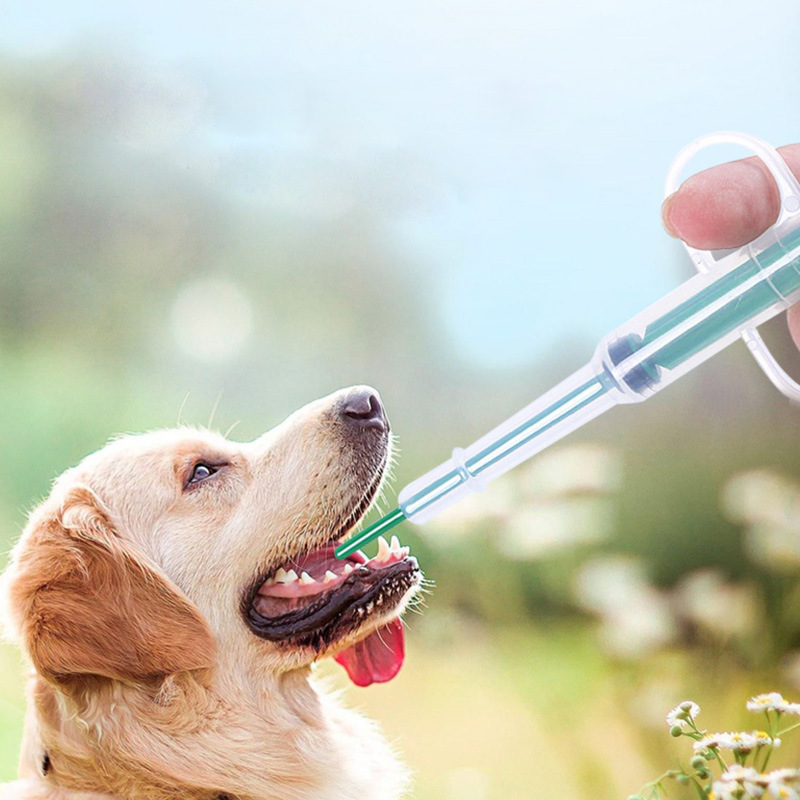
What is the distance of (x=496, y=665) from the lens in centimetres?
164

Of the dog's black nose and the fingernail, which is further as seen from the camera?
the dog's black nose

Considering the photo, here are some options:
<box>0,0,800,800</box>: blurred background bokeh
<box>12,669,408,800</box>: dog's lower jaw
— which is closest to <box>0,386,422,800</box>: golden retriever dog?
<box>12,669,408,800</box>: dog's lower jaw

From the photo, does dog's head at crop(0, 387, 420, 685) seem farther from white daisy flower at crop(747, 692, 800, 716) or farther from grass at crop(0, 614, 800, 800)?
grass at crop(0, 614, 800, 800)

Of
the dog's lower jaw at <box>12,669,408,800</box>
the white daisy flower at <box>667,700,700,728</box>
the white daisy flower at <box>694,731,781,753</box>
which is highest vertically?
the dog's lower jaw at <box>12,669,408,800</box>

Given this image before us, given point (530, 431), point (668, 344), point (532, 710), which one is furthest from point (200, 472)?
point (532, 710)

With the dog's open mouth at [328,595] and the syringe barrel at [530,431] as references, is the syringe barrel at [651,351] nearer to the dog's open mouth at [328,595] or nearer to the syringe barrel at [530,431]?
the syringe barrel at [530,431]

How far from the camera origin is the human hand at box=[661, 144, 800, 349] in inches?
28.4

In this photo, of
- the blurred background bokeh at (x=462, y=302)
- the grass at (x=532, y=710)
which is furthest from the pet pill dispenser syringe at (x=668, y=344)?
the grass at (x=532, y=710)

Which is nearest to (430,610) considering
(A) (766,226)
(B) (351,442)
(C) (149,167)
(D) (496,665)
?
(D) (496,665)

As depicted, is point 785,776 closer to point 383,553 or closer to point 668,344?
point 668,344

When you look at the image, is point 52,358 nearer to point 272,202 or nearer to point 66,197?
point 66,197

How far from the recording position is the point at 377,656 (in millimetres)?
1033

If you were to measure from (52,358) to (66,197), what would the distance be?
0.27 meters

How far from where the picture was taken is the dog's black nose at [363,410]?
0.94 meters
